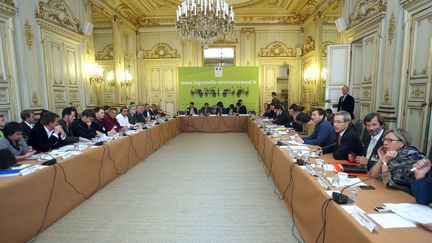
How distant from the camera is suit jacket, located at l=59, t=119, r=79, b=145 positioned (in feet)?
11.8

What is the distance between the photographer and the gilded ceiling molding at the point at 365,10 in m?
4.47

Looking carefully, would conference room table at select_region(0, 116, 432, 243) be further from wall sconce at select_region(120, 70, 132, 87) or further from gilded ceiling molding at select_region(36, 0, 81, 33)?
wall sconce at select_region(120, 70, 132, 87)

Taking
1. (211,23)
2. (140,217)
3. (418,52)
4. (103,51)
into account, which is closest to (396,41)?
(418,52)

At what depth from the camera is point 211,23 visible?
537cm

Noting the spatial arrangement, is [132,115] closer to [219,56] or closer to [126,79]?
[126,79]

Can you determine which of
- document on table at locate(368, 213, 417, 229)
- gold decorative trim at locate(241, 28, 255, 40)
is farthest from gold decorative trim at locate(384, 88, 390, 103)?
gold decorative trim at locate(241, 28, 255, 40)

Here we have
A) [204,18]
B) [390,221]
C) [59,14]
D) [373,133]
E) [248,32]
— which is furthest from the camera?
[248,32]

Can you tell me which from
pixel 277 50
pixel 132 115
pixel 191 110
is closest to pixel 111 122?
pixel 132 115

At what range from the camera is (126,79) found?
349 inches

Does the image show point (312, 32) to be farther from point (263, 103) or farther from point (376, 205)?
point (376, 205)

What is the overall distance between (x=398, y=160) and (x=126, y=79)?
339 inches

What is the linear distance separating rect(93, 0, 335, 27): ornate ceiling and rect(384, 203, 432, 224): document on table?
7.36m

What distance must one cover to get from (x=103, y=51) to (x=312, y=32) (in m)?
7.48

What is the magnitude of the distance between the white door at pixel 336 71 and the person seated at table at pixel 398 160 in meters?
4.35
